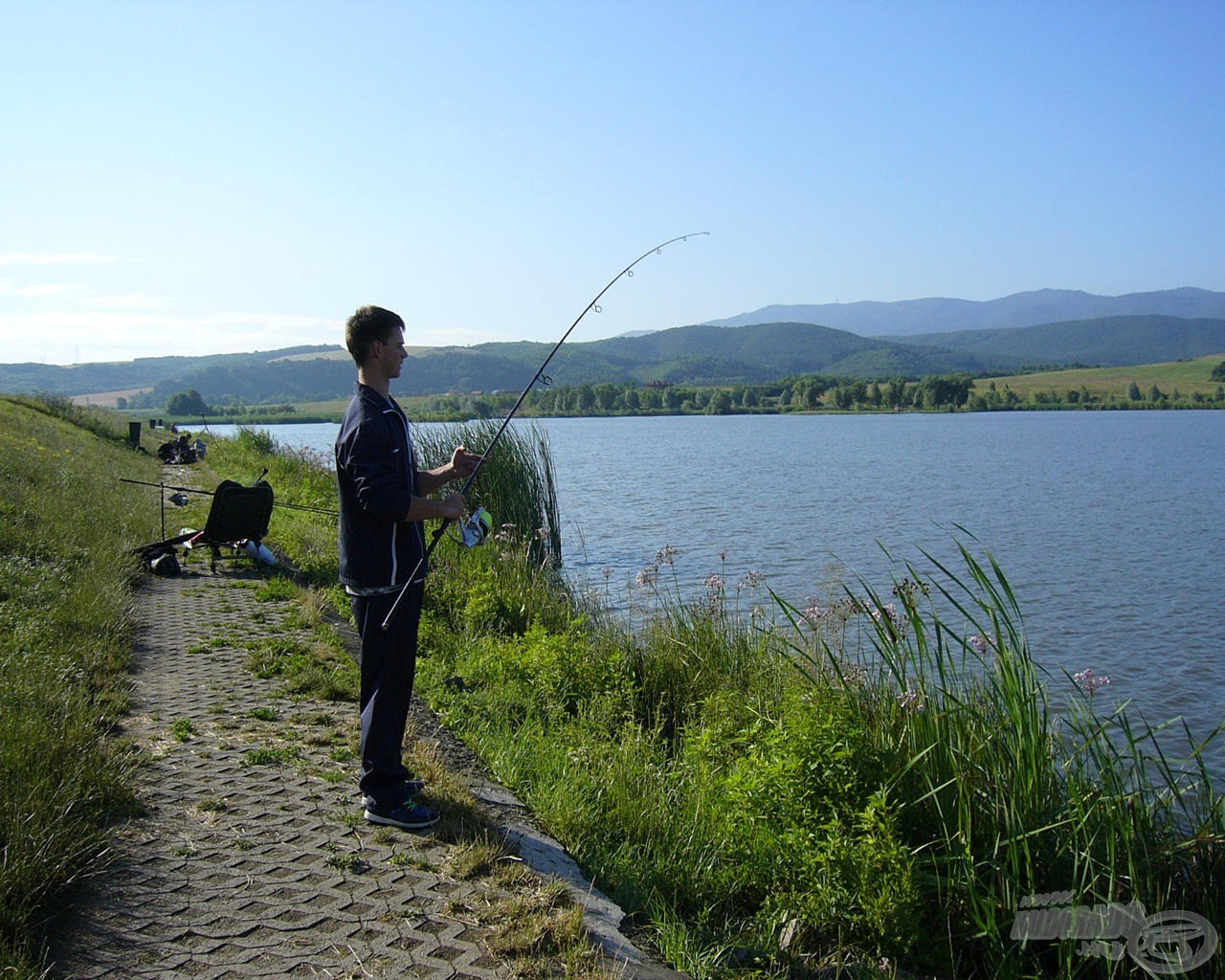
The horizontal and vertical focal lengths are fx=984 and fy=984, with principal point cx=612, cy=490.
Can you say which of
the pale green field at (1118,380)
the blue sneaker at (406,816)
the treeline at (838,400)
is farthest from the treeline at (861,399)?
the blue sneaker at (406,816)

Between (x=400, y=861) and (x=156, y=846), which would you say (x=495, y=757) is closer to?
(x=400, y=861)

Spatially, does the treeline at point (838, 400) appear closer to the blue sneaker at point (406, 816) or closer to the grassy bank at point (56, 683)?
the grassy bank at point (56, 683)

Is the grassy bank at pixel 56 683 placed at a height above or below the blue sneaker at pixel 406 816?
above

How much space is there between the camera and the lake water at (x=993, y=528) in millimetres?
10789

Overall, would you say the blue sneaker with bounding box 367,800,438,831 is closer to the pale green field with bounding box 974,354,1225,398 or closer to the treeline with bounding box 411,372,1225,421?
the treeline with bounding box 411,372,1225,421

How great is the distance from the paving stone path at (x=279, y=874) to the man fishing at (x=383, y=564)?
8.0 inches

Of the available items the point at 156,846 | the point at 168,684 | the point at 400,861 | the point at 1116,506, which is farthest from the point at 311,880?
the point at 1116,506

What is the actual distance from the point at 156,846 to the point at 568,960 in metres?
1.83

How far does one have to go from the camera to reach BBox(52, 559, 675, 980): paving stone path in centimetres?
325

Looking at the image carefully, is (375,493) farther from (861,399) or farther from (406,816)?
(861,399)

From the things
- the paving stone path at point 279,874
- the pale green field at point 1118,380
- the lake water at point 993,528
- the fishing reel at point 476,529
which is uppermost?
the pale green field at point 1118,380

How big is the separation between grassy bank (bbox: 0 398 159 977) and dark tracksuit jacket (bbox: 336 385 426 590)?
1.39 metres

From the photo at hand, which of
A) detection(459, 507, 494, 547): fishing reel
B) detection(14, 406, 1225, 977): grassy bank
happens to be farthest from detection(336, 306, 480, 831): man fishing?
detection(14, 406, 1225, 977): grassy bank

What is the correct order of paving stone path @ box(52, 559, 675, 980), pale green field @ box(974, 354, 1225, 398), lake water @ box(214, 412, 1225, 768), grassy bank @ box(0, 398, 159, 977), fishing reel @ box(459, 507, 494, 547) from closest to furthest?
paving stone path @ box(52, 559, 675, 980) < grassy bank @ box(0, 398, 159, 977) < fishing reel @ box(459, 507, 494, 547) < lake water @ box(214, 412, 1225, 768) < pale green field @ box(974, 354, 1225, 398)
